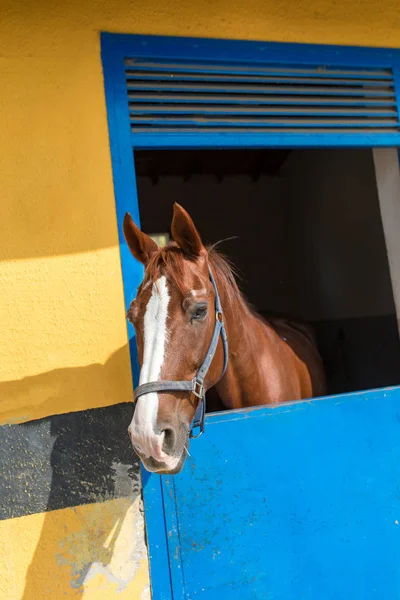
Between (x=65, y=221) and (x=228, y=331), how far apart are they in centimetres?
79

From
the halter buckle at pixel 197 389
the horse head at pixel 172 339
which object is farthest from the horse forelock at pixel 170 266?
the halter buckle at pixel 197 389

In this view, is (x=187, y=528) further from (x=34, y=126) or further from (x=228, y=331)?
(x=34, y=126)

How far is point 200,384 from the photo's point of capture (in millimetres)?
1474

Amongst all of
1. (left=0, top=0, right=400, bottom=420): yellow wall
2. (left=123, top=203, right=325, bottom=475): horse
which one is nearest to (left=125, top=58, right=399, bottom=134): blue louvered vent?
(left=0, top=0, right=400, bottom=420): yellow wall

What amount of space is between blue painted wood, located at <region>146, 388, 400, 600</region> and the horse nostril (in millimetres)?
424

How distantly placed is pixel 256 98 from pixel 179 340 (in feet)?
4.30

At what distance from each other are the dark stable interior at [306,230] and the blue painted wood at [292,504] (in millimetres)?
1738

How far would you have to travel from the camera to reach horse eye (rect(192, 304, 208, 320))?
1.46 m

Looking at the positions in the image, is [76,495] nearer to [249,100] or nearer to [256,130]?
[256,130]

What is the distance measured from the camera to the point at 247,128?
6.83 ft

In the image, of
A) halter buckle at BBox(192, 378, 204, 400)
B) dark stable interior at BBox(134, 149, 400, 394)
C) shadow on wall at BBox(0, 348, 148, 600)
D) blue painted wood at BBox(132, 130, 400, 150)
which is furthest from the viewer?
dark stable interior at BBox(134, 149, 400, 394)

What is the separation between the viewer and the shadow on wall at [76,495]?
165cm

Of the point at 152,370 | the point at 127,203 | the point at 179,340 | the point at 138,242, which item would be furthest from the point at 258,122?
the point at 152,370

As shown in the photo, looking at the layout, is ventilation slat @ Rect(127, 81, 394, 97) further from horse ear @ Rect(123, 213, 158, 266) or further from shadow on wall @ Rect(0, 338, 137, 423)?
shadow on wall @ Rect(0, 338, 137, 423)
